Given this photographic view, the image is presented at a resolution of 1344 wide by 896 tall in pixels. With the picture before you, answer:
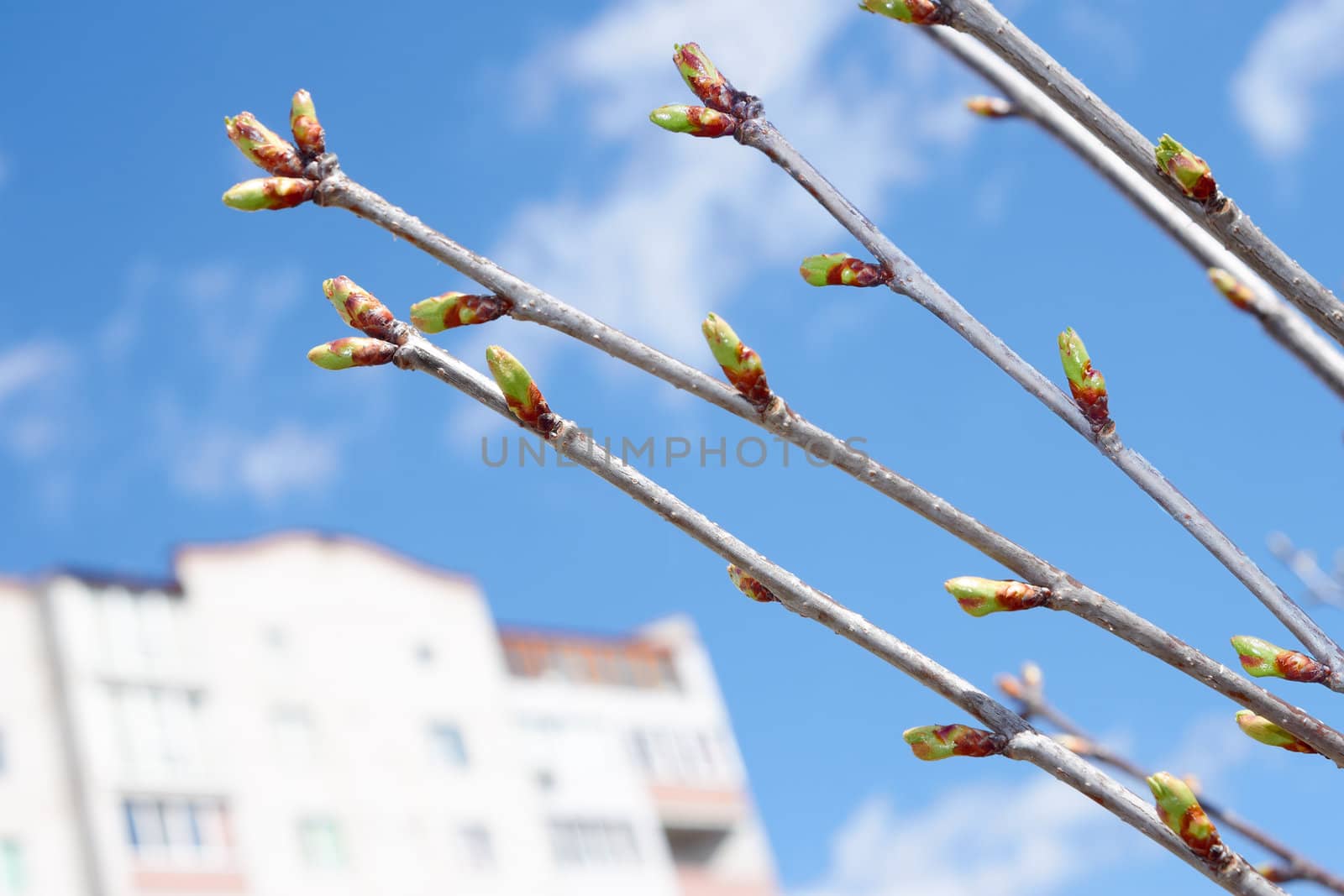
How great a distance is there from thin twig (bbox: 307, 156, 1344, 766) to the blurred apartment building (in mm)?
26088

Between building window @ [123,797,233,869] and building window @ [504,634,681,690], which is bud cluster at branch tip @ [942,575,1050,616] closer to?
building window @ [123,797,233,869]

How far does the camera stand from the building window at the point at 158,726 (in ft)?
87.5

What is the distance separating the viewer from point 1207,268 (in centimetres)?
252

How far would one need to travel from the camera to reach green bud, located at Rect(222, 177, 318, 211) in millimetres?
1807

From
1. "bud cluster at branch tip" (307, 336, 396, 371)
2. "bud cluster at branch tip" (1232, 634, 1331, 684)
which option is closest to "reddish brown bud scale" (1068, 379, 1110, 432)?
"bud cluster at branch tip" (1232, 634, 1331, 684)

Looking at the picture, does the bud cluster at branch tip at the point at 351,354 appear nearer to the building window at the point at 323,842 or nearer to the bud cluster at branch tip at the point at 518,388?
the bud cluster at branch tip at the point at 518,388

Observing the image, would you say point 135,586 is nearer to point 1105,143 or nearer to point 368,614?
point 368,614

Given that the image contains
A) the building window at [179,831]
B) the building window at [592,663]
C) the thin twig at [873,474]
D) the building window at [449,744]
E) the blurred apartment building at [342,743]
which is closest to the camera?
the thin twig at [873,474]

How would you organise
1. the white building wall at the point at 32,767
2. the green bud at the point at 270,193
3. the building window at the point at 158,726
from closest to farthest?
the green bud at the point at 270,193
the white building wall at the point at 32,767
the building window at the point at 158,726

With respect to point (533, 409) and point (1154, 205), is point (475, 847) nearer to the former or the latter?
point (1154, 205)

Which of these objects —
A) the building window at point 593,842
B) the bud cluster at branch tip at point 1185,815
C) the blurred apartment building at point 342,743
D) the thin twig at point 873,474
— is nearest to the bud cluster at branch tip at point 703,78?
the thin twig at point 873,474

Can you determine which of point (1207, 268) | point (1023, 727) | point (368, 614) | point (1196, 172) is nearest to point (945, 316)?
point (1196, 172)

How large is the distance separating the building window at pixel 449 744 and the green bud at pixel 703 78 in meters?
31.1

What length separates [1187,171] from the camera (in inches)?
69.3
